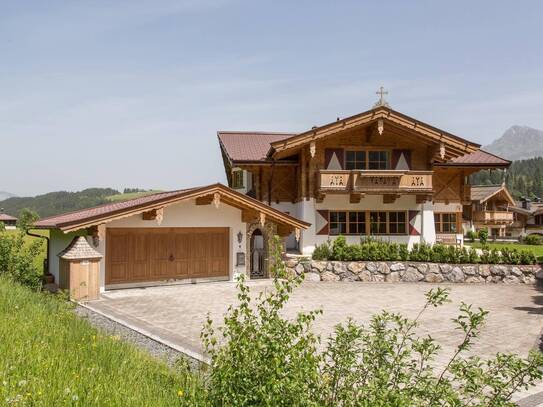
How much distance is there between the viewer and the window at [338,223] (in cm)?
2373

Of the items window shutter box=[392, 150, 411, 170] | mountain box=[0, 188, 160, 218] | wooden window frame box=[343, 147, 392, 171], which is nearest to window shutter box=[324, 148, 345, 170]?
wooden window frame box=[343, 147, 392, 171]

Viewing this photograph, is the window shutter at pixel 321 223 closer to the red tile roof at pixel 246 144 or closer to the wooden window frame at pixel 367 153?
the wooden window frame at pixel 367 153

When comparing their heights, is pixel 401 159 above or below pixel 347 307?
above

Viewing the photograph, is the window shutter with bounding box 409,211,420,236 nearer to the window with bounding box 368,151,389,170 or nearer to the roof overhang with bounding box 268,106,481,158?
A: the window with bounding box 368,151,389,170

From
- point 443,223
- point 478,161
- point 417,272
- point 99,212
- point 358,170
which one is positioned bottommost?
point 417,272

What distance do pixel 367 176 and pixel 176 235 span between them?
10.5m

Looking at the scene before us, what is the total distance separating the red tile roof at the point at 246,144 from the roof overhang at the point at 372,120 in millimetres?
1996

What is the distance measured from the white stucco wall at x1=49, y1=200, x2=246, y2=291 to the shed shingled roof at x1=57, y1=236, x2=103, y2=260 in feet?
3.95

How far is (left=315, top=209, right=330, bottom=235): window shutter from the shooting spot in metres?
23.3

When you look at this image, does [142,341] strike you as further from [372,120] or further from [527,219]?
[527,219]

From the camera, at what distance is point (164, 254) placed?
16.8 meters

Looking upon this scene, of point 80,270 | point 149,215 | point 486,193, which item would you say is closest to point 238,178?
point 149,215

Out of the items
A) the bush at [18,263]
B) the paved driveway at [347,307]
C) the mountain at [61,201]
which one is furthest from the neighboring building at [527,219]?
the mountain at [61,201]

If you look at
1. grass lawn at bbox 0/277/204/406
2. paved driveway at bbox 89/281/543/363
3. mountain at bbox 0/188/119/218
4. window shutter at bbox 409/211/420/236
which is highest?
mountain at bbox 0/188/119/218
